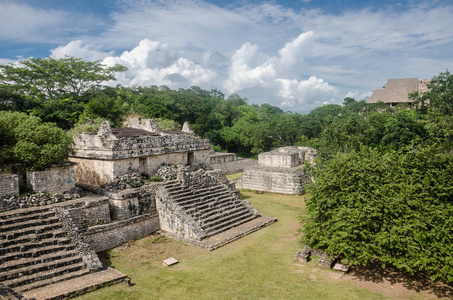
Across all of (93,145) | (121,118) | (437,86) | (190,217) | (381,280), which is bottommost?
(381,280)

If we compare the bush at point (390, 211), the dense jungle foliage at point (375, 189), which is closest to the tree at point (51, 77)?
the dense jungle foliage at point (375, 189)

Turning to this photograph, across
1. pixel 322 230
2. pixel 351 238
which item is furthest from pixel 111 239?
pixel 351 238

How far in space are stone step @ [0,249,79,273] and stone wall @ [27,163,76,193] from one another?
120 inches

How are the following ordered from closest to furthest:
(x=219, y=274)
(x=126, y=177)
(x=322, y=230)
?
(x=219, y=274) < (x=322, y=230) < (x=126, y=177)

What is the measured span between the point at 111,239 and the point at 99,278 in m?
2.81

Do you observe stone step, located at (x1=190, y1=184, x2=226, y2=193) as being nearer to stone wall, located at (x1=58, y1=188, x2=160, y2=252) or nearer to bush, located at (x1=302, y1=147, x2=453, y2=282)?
stone wall, located at (x1=58, y1=188, x2=160, y2=252)

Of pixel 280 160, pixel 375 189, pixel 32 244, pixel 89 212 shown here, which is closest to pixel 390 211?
pixel 375 189

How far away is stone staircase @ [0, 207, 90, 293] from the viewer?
8.34 m

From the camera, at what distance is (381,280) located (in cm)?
898

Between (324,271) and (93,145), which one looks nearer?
(324,271)

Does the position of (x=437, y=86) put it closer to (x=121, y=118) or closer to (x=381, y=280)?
(x=381, y=280)

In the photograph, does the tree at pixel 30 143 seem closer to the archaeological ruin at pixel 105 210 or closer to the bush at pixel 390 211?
the archaeological ruin at pixel 105 210

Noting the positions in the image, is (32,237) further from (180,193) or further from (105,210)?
(180,193)

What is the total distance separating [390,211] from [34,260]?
9.99m
